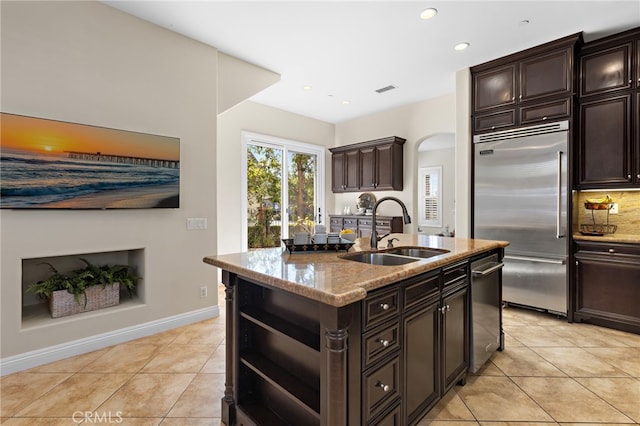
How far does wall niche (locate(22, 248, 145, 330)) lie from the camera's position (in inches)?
103

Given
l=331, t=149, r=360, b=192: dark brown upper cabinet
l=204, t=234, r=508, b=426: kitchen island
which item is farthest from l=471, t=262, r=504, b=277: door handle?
l=331, t=149, r=360, b=192: dark brown upper cabinet

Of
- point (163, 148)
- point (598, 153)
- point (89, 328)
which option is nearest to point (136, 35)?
point (163, 148)

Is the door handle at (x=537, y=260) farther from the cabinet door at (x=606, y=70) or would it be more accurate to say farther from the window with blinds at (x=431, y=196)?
the window with blinds at (x=431, y=196)

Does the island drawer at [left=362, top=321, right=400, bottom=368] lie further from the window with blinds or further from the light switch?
the window with blinds

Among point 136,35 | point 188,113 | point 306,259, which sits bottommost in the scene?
point 306,259

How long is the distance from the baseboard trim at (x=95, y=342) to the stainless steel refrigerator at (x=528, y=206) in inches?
139

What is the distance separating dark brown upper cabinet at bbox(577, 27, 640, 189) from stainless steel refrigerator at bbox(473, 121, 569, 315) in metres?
0.28

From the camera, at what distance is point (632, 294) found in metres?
3.01

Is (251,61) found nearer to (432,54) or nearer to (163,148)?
(163,148)

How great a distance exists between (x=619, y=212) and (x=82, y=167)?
5418 mm

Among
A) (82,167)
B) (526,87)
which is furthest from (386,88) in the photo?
(82,167)

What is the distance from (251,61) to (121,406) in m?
3.68

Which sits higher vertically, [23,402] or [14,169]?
[14,169]

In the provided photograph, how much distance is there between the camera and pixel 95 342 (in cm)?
271
